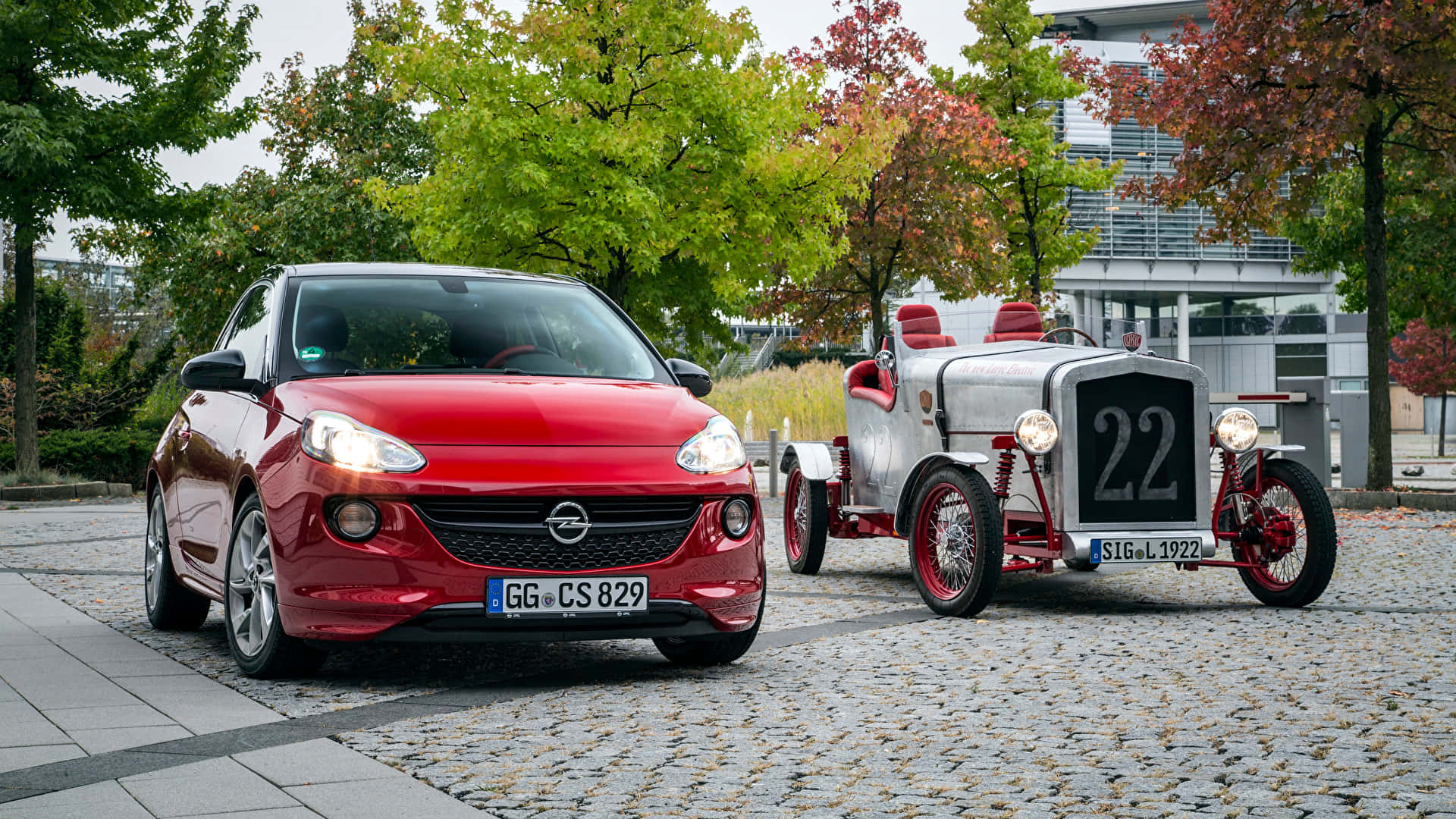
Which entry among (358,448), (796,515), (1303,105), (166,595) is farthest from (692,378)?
(1303,105)

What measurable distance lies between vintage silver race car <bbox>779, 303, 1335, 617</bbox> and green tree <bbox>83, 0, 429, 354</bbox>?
20.4 meters

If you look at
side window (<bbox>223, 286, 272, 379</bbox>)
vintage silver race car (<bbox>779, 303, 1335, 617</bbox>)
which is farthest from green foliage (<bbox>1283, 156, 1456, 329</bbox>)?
side window (<bbox>223, 286, 272, 379</bbox>)

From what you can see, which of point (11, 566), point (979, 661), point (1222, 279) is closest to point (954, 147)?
point (11, 566)

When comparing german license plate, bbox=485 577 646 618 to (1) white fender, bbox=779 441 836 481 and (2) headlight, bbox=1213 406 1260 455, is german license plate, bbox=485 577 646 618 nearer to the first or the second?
(2) headlight, bbox=1213 406 1260 455

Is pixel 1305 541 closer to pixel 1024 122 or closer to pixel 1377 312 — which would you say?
pixel 1377 312

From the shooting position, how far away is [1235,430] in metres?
8.55

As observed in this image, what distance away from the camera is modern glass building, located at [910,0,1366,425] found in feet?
162

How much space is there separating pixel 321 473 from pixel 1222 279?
51.1 m

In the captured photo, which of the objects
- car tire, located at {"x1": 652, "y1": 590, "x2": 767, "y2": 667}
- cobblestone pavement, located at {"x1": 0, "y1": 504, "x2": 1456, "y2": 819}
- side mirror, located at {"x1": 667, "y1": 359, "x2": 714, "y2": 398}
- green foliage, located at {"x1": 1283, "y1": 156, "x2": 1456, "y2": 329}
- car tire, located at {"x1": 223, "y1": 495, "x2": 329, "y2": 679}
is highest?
green foliage, located at {"x1": 1283, "y1": 156, "x2": 1456, "y2": 329}

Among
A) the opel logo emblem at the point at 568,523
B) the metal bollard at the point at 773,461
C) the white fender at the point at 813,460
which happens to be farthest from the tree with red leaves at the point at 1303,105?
the opel logo emblem at the point at 568,523

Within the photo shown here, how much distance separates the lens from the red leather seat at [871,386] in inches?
388

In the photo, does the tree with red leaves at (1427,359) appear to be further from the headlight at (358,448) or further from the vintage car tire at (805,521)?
the headlight at (358,448)

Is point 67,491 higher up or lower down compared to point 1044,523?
lower down

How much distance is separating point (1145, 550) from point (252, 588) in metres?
4.54
